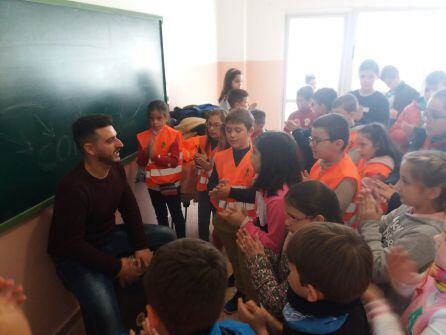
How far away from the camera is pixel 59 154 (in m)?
1.94

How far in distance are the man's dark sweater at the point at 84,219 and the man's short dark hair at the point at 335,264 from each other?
4.06 feet

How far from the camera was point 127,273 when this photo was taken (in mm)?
1839

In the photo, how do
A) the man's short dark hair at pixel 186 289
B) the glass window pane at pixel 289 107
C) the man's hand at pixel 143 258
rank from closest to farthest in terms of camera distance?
the man's short dark hair at pixel 186 289
the man's hand at pixel 143 258
the glass window pane at pixel 289 107

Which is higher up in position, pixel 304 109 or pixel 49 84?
pixel 49 84

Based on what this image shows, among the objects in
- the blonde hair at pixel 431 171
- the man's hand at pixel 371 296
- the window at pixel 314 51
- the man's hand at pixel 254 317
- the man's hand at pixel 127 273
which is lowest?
the man's hand at pixel 127 273

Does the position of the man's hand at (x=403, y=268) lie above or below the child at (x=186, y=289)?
below

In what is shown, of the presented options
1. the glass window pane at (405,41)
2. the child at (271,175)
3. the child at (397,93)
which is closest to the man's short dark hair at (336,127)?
the child at (271,175)

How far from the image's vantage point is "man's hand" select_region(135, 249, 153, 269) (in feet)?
6.45

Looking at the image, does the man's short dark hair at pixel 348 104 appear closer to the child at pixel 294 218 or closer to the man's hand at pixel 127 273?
the child at pixel 294 218

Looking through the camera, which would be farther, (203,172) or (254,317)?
(203,172)

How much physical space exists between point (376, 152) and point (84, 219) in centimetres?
191

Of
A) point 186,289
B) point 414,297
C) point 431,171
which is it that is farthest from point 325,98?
point 186,289

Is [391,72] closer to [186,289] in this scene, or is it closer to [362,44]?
[362,44]

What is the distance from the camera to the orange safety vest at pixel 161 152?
2.66 metres
